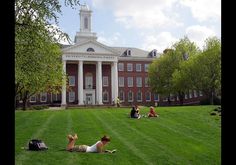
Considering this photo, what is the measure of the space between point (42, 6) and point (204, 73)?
4283 centimetres

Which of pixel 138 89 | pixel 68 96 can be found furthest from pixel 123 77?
pixel 68 96

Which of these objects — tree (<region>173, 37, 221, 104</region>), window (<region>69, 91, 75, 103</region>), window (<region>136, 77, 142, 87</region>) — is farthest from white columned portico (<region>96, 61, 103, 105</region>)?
tree (<region>173, 37, 221, 104</region>)

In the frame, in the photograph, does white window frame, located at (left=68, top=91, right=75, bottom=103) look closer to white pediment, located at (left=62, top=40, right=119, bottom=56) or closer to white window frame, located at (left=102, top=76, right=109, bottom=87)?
white window frame, located at (left=102, top=76, right=109, bottom=87)

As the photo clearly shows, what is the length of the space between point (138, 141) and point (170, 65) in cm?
4762

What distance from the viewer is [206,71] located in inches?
2062

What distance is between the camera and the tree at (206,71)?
51.9m

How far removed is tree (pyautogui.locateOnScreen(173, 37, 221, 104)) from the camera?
170 ft

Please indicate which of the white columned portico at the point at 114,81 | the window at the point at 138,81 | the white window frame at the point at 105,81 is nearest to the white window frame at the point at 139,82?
the window at the point at 138,81

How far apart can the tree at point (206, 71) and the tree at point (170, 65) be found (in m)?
5.53

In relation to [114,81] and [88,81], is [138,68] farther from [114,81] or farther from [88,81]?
[88,81]

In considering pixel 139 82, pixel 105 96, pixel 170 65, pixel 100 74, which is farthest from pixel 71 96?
pixel 170 65
